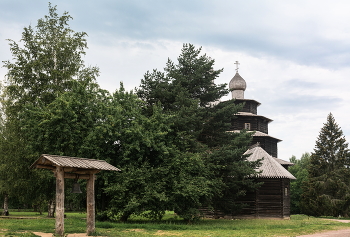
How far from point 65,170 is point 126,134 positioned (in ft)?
27.8

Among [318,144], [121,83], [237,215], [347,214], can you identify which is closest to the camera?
[121,83]

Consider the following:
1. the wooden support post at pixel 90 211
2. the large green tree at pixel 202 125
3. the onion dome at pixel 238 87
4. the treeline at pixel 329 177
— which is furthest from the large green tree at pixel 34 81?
the treeline at pixel 329 177

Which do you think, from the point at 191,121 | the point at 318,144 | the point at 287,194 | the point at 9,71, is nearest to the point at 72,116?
the point at 191,121

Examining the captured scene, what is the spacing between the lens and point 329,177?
4628 centimetres

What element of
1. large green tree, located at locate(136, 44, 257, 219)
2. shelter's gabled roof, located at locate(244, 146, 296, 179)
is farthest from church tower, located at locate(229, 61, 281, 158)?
large green tree, located at locate(136, 44, 257, 219)

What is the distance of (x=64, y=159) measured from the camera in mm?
14852

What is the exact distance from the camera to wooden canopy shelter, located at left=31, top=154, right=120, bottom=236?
14359 millimetres

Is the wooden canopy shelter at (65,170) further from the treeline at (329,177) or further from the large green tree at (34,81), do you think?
the treeline at (329,177)

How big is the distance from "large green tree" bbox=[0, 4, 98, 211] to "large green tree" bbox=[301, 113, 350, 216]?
103 ft

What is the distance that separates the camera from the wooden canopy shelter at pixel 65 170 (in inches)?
565

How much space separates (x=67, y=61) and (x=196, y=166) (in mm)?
15274

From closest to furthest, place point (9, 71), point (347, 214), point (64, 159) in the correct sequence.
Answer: point (64, 159) < point (9, 71) < point (347, 214)

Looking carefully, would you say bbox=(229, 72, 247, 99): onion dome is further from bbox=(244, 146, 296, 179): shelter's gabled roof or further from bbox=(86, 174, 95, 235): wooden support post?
bbox=(86, 174, 95, 235): wooden support post

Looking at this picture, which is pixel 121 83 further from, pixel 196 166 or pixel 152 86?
pixel 196 166
